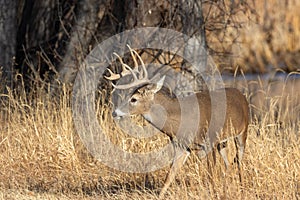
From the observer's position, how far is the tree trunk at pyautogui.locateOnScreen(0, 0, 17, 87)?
1212cm

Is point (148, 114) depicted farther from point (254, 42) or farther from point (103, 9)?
point (254, 42)

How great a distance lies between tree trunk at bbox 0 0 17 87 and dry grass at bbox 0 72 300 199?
1688 mm

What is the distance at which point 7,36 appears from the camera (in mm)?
12367

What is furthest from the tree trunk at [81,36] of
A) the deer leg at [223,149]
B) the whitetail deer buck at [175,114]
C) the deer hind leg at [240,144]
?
the deer hind leg at [240,144]

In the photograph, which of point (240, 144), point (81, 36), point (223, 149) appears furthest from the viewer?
point (81, 36)

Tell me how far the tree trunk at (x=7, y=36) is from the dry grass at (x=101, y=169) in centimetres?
169

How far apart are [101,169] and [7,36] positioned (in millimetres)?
3885

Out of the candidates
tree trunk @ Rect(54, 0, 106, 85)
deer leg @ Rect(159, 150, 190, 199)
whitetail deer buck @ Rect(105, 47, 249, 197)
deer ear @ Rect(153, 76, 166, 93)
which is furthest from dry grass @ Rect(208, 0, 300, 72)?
deer leg @ Rect(159, 150, 190, 199)

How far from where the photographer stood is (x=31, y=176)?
9102 mm

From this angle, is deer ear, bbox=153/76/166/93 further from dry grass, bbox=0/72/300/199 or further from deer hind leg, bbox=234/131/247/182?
deer hind leg, bbox=234/131/247/182

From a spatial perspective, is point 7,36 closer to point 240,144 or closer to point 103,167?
point 103,167

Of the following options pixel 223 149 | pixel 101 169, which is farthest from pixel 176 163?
pixel 101 169

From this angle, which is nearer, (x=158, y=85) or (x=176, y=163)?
(x=176, y=163)

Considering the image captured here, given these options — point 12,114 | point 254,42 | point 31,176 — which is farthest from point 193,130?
point 254,42
